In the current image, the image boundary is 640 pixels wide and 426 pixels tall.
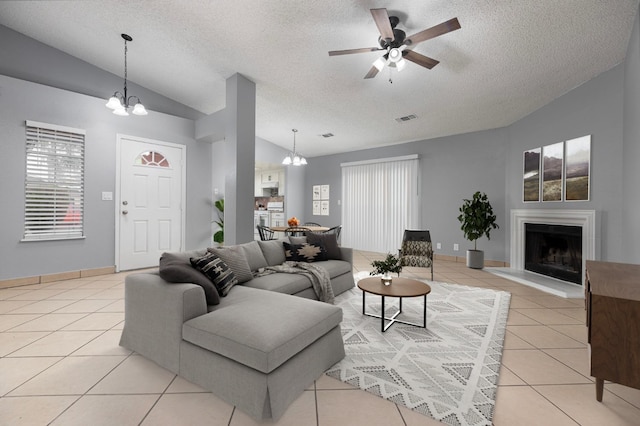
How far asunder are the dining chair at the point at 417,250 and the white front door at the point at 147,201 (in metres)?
4.20

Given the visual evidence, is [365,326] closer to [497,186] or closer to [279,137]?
[497,186]

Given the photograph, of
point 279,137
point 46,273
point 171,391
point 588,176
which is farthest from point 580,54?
point 46,273

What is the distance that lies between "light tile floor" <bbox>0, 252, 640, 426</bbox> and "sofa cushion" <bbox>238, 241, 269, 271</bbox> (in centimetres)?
A: 131

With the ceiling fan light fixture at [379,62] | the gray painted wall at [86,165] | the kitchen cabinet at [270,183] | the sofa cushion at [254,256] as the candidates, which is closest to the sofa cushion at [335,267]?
the sofa cushion at [254,256]

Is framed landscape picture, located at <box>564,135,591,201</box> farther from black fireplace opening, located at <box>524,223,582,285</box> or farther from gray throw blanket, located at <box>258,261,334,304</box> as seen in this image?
gray throw blanket, located at <box>258,261,334,304</box>

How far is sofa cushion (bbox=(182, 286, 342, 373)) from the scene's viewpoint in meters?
1.52

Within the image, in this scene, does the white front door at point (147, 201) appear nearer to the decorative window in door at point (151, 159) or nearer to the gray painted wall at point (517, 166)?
the decorative window in door at point (151, 159)

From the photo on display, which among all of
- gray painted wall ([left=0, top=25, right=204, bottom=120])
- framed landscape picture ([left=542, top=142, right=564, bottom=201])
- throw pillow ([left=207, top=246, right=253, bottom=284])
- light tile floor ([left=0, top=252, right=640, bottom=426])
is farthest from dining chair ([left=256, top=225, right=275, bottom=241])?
framed landscape picture ([left=542, top=142, right=564, bottom=201])

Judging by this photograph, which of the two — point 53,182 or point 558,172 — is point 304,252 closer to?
point 53,182

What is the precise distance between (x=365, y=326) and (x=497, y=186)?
14.5ft

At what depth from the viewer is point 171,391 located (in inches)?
68.2

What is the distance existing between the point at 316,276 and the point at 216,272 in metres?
1.19

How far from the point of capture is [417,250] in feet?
15.7

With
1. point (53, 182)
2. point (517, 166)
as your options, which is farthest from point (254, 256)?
point (517, 166)
